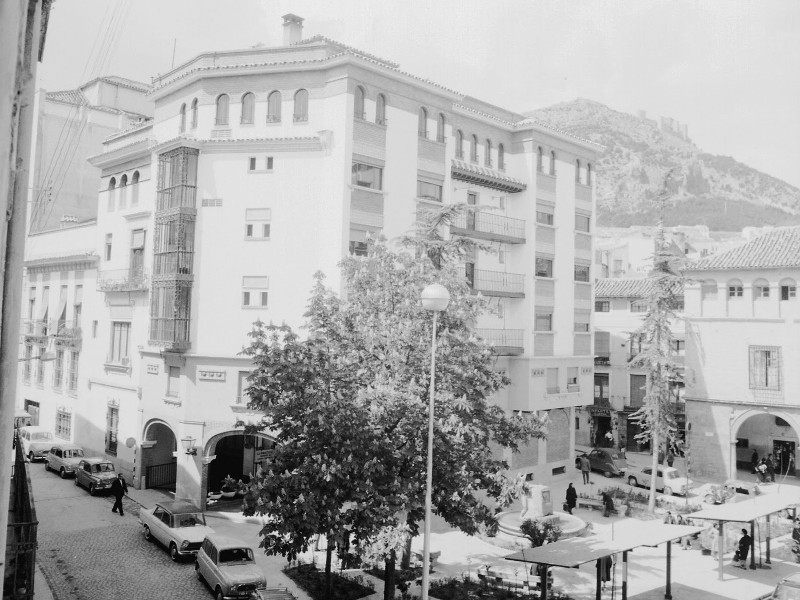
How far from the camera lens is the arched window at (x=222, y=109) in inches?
1162

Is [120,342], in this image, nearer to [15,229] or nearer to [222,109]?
[222,109]

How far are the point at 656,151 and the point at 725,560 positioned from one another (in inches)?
6722

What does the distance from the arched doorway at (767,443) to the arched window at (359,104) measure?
95.9ft

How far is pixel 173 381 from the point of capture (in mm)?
30156

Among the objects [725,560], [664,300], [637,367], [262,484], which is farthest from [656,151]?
[262,484]

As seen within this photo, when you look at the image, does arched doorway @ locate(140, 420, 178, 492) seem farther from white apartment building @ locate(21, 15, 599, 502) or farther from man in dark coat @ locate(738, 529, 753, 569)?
man in dark coat @ locate(738, 529, 753, 569)

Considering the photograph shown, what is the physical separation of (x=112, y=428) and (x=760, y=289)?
119ft

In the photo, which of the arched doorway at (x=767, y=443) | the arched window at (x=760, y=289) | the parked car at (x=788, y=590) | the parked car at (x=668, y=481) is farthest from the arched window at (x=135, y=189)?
the arched doorway at (x=767, y=443)

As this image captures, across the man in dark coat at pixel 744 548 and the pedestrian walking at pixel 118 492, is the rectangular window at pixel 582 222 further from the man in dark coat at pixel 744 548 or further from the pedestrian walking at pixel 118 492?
the pedestrian walking at pixel 118 492

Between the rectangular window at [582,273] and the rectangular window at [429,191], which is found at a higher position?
the rectangular window at [429,191]

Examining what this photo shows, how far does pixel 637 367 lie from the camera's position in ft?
161

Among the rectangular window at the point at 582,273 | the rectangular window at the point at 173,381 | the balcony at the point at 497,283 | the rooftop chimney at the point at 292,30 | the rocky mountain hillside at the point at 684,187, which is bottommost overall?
the rectangular window at the point at 173,381

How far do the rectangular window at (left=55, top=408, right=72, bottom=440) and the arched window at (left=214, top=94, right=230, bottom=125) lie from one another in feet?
68.8

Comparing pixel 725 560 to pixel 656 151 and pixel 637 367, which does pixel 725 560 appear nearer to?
pixel 637 367
